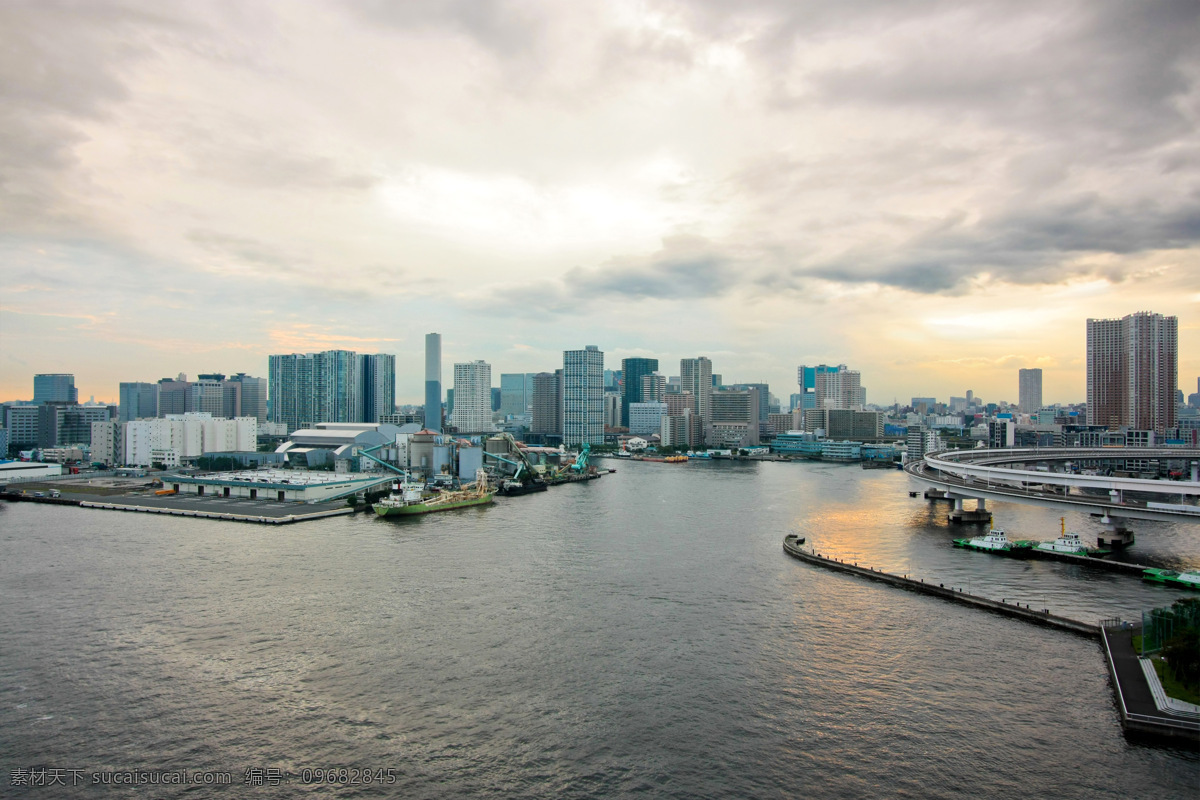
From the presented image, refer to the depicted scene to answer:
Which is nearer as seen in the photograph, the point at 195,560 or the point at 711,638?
the point at 711,638

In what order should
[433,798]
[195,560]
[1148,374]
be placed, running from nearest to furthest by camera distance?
[433,798]
[195,560]
[1148,374]

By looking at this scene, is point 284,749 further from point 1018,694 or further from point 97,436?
point 97,436

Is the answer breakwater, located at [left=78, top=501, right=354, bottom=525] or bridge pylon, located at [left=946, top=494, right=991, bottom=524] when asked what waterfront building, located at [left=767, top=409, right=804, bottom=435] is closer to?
bridge pylon, located at [left=946, top=494, right=991, bottom=524]

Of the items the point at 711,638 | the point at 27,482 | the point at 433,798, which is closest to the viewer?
the point at 433,798

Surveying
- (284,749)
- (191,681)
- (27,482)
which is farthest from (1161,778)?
(27,482)

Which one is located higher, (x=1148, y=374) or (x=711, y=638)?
(x=1148, y=374)

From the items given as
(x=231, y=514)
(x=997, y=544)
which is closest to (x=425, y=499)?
(x=231, y=514)

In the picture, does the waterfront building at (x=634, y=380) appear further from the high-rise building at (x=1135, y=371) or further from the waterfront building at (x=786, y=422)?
the high-rise building at (x=1135, y=371)
